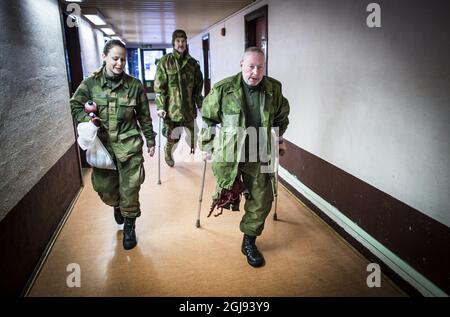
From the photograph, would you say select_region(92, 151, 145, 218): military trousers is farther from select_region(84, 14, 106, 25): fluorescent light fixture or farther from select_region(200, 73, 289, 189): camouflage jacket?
select_region(84, 14, 106, 25): fluorescent light fixture

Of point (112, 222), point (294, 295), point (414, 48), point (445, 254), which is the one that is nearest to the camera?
point (445, 254)

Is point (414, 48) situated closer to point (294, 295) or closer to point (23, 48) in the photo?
point (294, 295)

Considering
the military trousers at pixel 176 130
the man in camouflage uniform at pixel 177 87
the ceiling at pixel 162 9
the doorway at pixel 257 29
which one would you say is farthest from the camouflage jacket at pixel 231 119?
the ceiling at pixel 162 9

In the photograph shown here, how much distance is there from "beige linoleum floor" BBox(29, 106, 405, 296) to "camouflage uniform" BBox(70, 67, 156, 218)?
1.34 ft

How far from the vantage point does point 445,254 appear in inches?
77.5

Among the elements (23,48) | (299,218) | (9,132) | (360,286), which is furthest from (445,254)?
(23,48)

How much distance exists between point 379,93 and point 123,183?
1.98m

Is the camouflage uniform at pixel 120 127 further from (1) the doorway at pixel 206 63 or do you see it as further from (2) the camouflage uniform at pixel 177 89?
(1) the doorway at pixel 206 63

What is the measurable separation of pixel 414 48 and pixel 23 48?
8.69 ft

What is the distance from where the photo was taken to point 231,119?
2.44 meters

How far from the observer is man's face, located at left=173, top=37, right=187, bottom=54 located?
4197 millimetres

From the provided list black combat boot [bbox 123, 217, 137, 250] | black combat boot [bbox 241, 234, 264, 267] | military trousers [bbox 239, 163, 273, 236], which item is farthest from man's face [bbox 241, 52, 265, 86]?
black combat boot [bbox 123, 217, 137, 250]

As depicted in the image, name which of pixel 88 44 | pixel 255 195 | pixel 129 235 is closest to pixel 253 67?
pixel 255 195

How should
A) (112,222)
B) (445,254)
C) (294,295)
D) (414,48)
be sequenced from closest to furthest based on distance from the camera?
(445,254) < (414,48) < (294,295) < (112,222)
